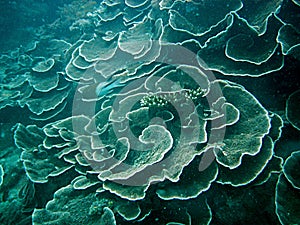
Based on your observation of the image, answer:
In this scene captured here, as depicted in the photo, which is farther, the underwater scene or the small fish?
the small fish

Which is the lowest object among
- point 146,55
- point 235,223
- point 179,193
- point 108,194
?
point 235,223

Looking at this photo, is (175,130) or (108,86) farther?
(108,86)

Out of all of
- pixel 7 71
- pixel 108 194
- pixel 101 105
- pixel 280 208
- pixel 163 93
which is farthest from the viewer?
pixel 7 71

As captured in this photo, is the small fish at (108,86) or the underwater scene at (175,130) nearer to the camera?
the underwater scene at (175,130)

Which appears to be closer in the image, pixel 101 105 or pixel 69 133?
pixel 69 133

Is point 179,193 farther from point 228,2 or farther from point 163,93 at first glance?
point 228,2

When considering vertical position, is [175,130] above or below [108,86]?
below

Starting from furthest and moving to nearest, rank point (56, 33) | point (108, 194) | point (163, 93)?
point (56, 33), point (163, 93), point (108, 194)

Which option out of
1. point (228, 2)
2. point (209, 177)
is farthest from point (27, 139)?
point (228, 2)
